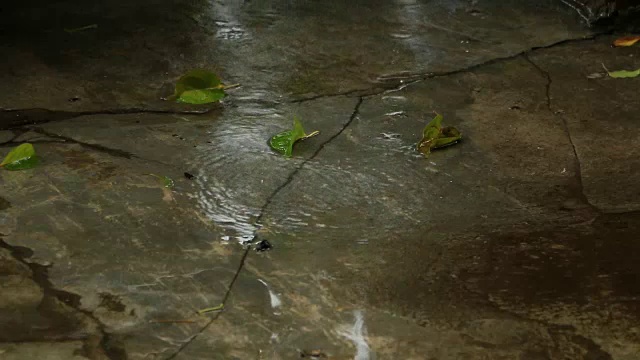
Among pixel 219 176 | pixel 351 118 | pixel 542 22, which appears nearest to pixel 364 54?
pixel 351 118

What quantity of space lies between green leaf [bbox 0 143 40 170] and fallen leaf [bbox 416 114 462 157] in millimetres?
1397

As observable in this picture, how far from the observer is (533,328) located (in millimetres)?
2246

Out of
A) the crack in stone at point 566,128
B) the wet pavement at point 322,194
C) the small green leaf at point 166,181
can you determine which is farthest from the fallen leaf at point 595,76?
the small green leaf at point 166,181

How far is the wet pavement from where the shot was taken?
2252mm

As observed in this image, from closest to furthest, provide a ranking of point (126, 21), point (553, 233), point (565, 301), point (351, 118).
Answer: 1. point (565, 301)
2. point (553, 233)
3. point (351, 118)
4. point (126, 21)

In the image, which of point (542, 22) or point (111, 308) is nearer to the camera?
point (111, 308)

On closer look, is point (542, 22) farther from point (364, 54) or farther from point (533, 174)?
point (533, 174)

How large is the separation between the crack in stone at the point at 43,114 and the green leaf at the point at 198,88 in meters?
0.08

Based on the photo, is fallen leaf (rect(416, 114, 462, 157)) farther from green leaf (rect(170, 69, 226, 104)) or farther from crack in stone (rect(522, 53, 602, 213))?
green leaf (rect(170, 69, 226, 104))

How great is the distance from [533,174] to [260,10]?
6.99 feet

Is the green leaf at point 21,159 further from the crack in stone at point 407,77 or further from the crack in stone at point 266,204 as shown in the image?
the crack in stone at point 407,77

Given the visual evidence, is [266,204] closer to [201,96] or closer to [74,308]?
[74,308]

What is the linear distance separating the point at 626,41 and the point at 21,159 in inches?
112

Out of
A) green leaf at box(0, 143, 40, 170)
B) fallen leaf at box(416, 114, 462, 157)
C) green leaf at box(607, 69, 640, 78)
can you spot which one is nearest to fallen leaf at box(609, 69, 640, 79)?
green leaf at box(607, 69, 640, 78)
